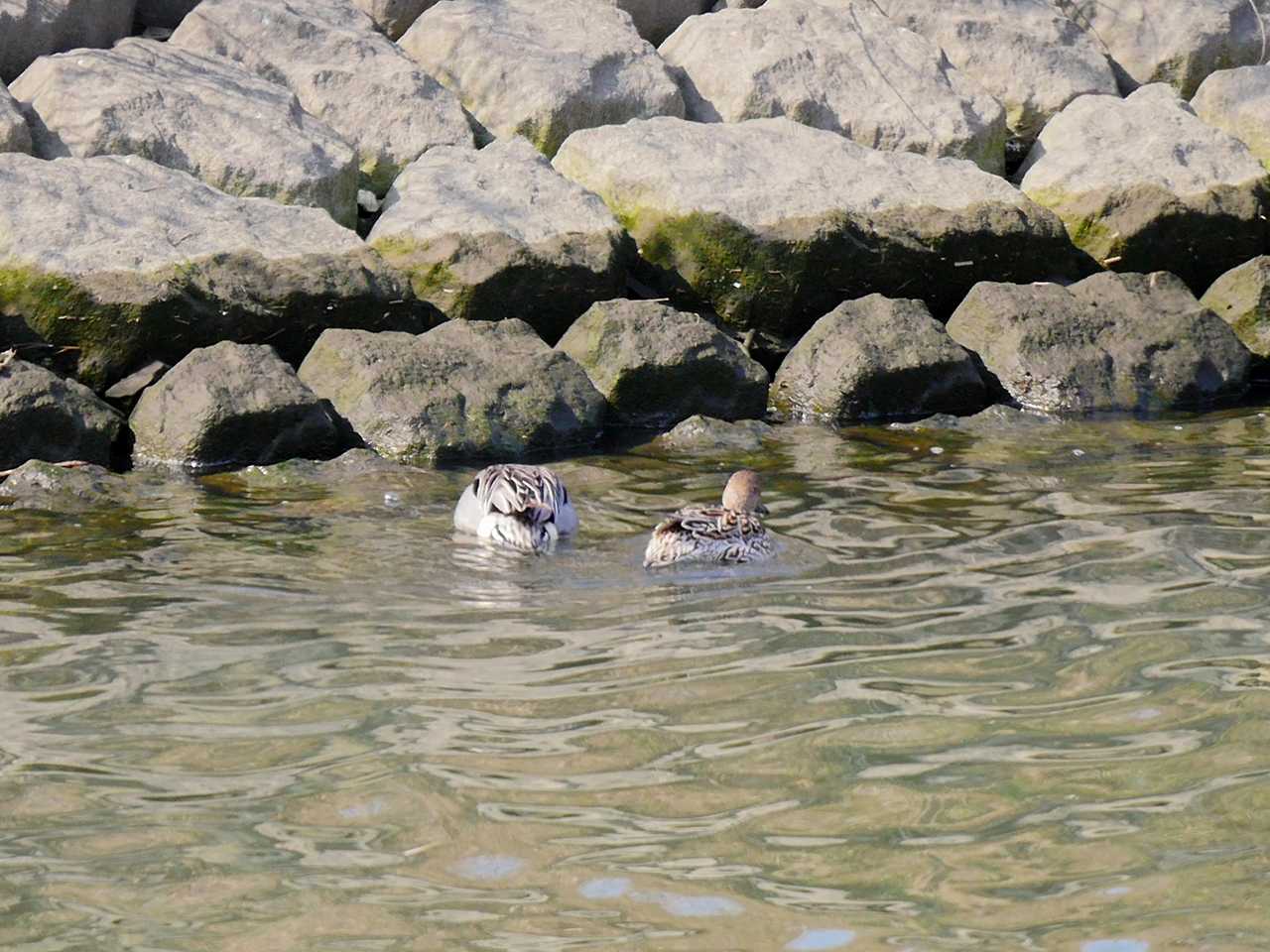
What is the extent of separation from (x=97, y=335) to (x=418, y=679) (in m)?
5.44

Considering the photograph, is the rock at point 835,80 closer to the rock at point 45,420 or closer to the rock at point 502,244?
the rock at point 502,244

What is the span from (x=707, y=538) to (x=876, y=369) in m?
4.25

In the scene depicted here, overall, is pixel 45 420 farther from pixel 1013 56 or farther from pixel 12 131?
pixel 1013 56

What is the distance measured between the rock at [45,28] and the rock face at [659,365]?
450 cm

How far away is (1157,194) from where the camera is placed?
13703mm

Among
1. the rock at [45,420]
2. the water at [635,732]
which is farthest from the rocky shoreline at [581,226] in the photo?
the water at [635,732]

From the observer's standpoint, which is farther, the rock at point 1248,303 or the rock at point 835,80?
the rock at point 835,80

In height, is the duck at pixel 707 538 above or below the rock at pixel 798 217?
below

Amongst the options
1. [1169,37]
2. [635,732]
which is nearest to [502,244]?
[635,732]

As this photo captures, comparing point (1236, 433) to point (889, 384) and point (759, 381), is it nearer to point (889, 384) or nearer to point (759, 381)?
point (889, 384)

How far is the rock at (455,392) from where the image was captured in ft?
35.1

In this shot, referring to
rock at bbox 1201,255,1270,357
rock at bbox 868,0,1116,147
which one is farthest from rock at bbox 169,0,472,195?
rock at bbox 1201,255,1270,357

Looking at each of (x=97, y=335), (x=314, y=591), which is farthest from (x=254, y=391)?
(x=314, y=591)

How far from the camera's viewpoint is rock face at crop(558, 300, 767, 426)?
38.1 ft
